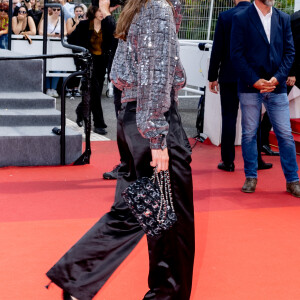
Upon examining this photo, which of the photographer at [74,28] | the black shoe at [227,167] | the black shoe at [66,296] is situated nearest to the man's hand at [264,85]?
the black shoe at [227,167]

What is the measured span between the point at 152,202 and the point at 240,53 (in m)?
3.05

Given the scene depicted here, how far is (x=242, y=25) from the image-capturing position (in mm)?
5410

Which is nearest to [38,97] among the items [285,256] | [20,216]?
[20,216]

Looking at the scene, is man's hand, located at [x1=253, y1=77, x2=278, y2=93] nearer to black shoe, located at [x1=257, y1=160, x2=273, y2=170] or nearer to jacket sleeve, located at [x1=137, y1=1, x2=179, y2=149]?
black shoe, located at [x1=257, y1=160, x2=273, y2=170]

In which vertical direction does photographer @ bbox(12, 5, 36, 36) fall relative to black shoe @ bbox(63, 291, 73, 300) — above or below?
above

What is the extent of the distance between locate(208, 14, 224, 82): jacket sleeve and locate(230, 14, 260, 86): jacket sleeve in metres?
0.81

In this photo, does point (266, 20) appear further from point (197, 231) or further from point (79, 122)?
point (79, 122)

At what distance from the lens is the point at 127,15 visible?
264 centimetres

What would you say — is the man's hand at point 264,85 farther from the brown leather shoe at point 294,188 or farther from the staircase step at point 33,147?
the staircase step at point 33,147

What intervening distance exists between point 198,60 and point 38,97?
2952 millimetres

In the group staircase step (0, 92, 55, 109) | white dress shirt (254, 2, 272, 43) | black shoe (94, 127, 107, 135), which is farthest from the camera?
black shoe (94, 127, 107, 135)

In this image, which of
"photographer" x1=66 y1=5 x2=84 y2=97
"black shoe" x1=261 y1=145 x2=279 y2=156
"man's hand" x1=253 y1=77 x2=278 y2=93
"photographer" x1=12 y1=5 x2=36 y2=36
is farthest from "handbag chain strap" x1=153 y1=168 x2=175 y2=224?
"photographer" x1=12 y1=5 x2=36 y2=36

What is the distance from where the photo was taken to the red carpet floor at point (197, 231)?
341 cm

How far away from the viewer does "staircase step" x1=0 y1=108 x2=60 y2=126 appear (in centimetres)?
685
